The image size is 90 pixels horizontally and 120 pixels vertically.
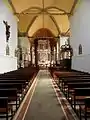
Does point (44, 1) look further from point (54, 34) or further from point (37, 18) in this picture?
point (54, 34)

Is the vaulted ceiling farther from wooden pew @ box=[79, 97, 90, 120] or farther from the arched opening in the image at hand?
wooden pew @ box=[79, 97, 90, 120]

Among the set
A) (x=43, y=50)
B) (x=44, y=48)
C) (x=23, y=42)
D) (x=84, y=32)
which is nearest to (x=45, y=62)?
(x=43, y=50)

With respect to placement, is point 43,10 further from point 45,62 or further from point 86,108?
point 86,108

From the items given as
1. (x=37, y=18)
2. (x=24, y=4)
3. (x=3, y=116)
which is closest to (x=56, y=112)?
(x=3, y=116)

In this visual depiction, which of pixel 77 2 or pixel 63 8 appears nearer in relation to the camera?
pixel 77 2

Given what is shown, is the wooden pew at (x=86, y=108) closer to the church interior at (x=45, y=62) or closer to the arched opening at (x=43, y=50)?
the church interior at (x=45, y=62)

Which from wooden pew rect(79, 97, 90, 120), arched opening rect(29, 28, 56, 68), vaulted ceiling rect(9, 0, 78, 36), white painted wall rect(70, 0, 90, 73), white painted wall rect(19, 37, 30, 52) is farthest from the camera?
arched opening rect(29, 28, 56, 68)

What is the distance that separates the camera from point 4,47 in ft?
51.3

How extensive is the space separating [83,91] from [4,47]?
10718 mm

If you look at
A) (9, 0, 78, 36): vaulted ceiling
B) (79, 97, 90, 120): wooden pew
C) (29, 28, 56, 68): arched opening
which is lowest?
(79, 97, 90, 120): wooden pew

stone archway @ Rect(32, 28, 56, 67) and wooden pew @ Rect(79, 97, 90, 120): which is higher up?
stone archway @ Rect(32, 28, 56, 67)

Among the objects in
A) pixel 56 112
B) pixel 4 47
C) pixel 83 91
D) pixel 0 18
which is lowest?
pixel 56 112

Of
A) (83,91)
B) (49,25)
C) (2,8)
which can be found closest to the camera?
(83,91)

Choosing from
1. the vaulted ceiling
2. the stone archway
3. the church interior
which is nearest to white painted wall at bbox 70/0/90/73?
the church interior
